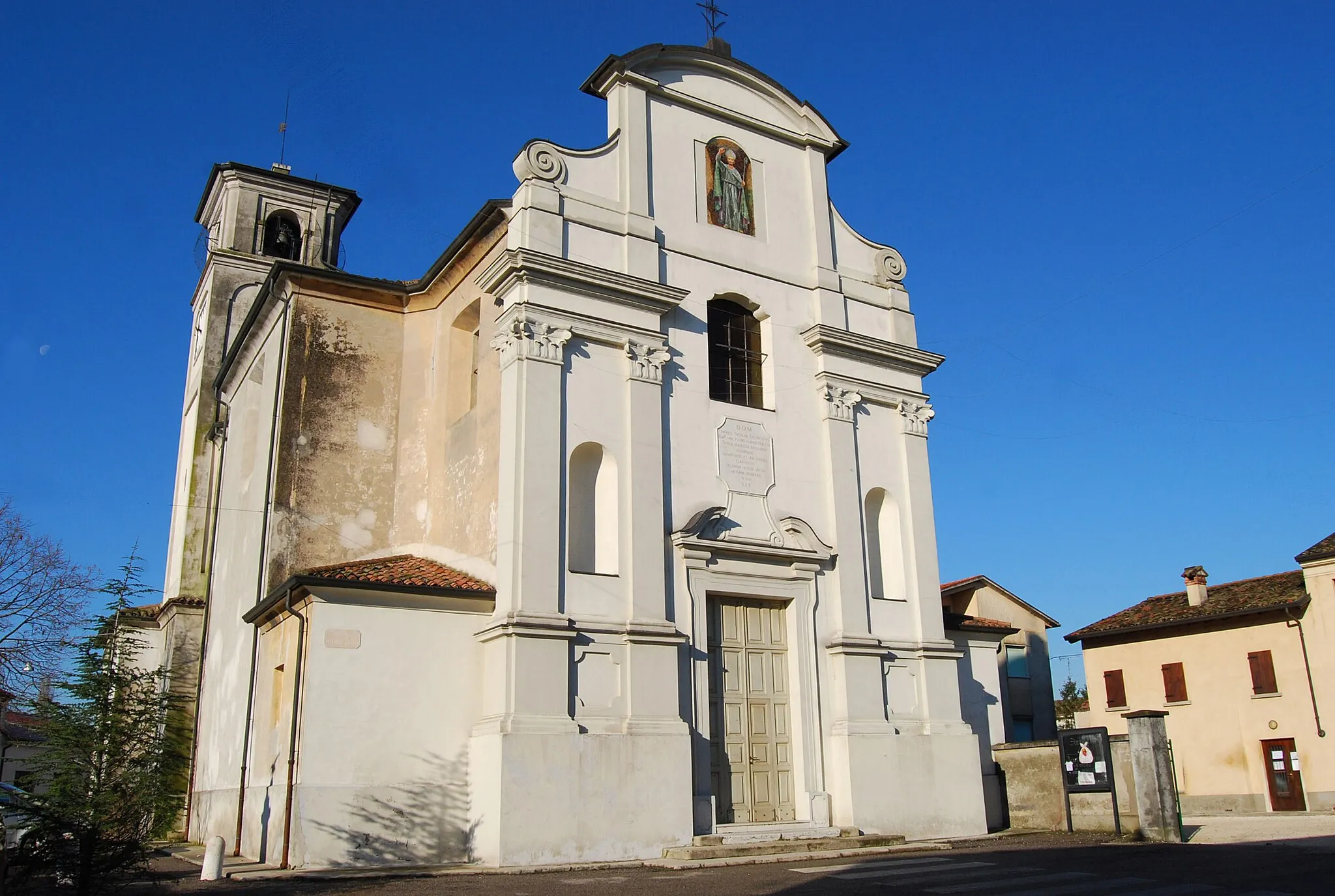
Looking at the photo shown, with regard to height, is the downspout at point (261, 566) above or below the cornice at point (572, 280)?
below

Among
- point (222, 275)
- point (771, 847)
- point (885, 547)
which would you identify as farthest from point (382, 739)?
point (222, 275)

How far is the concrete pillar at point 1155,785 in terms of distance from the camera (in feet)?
48.2

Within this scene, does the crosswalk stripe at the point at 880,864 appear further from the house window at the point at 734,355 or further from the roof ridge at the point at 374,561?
the house window at the point at 734,355

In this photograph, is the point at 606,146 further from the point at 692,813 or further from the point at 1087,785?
the point at 1087,785

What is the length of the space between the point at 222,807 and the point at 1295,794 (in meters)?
25.4

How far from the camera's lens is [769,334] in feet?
59.3

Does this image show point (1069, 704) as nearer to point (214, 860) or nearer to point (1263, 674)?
point (1263, 674)

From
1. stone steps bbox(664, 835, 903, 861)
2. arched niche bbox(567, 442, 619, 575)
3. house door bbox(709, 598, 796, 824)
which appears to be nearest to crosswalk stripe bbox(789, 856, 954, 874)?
stone steps bbox(664, 835, 903, 861)

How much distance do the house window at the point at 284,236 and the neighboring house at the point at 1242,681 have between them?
26.2 meters

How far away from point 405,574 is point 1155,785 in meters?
10.8

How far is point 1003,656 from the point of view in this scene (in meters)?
28.8

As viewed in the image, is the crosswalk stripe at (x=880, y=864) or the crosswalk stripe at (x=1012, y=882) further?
the crosswalk stripe at (x=880, y=864)

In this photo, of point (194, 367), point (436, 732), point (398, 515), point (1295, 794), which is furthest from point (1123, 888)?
point (194, 367)

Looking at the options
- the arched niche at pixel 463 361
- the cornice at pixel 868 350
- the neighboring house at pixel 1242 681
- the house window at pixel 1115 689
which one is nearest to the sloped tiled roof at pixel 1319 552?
the neighboring house at pixel 1242 681
